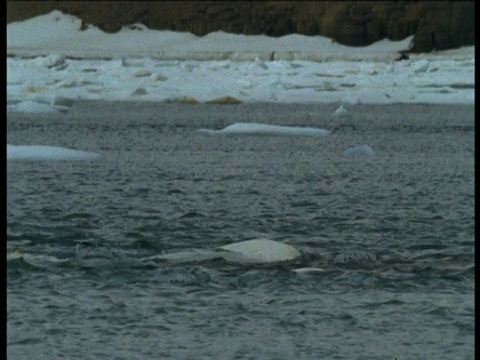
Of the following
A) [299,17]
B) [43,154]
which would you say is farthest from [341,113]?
[299,17]

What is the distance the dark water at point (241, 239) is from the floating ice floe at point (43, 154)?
0.11 m

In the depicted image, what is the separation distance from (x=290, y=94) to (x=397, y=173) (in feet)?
18.2

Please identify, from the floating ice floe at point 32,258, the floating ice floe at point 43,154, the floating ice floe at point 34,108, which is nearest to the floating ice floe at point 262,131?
the floating ice floe at point 43,154

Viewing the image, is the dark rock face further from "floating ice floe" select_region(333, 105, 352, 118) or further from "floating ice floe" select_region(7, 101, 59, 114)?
"floating ice floe" select_region(7, 101, 59, 114)

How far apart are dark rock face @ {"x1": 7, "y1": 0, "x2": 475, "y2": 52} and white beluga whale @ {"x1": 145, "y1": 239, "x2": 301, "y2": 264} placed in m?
28.3

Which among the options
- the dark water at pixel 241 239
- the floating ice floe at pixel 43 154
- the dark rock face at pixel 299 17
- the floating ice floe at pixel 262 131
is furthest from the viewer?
the dark rock face at pixel 299 17

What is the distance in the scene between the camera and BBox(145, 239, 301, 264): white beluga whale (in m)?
2.68

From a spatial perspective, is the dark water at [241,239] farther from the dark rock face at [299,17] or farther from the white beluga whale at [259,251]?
the dark rock face at [299,17]

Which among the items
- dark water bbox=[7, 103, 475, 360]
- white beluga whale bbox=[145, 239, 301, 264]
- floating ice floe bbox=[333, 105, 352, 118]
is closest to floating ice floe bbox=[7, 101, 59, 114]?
floating ice floe bbox=[333, 105, 352, 118]

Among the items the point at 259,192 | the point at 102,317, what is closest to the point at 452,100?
the point at 259,192

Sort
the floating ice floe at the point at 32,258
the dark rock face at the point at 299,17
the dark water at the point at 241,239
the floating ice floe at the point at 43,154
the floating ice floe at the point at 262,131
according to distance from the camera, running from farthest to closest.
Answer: the dark rock face at the point at 299,17
the floating ice floe at the point at 262,131
the floating ice floe at the point at 43,154
the floating ice floe at the point at 32,258
the dark water at the point at 241,239

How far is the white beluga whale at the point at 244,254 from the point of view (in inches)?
105

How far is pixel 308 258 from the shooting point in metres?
2.72

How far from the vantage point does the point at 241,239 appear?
2.98 meters
